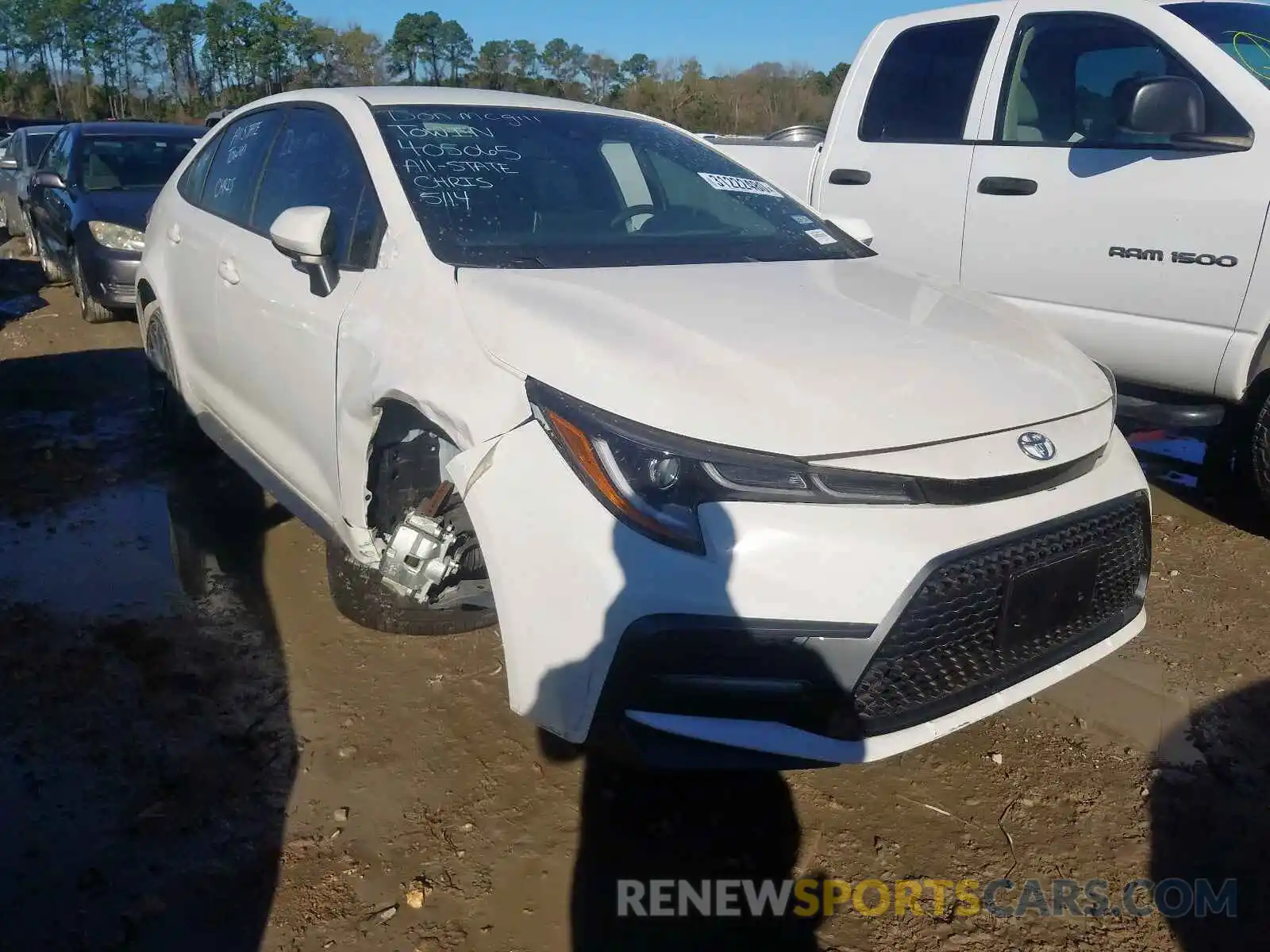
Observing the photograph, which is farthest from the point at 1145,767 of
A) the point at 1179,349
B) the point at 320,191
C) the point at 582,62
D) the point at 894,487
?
the point at 582,62

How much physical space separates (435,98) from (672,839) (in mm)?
2432

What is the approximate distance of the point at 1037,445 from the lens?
223cm

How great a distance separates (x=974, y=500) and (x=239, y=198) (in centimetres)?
299

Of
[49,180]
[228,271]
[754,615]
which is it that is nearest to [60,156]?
[49,180]

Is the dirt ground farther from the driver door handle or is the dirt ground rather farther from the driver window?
the driver window

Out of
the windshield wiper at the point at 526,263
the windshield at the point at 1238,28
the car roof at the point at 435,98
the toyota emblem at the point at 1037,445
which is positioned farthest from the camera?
the windshield at the point at 1238,28

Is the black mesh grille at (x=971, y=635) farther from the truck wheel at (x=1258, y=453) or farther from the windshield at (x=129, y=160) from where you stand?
the windshield at (x=129, y=160)

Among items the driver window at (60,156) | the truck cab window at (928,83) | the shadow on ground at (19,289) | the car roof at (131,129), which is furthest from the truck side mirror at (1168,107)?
the shadow on ground at (19,289)

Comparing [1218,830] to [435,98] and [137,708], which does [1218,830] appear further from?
[435,98]

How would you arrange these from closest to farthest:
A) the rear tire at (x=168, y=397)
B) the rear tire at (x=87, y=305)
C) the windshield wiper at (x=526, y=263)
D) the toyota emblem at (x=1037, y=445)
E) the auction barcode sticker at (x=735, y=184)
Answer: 1. the toyota emblem at (x=1037, y=445)
2. the windshield wiper at (x=526, y=263)
3. the auction barcode sticker at (x=735, y=184)
4. the rear tire at (x=168, y=397)
5. the rear tire at (x=87, y=305)

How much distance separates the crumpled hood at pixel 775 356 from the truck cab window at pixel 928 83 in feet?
7.80

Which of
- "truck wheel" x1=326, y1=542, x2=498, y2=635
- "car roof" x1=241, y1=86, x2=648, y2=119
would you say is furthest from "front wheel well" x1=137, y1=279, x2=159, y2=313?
"truck wheel" x1=326, y1=542, x2=498, y2=635

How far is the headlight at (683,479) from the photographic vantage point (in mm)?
2018

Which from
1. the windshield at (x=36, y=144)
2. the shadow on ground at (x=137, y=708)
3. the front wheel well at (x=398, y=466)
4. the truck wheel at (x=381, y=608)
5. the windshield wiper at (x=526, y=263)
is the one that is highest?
the windshield at (x=36, y=144)
